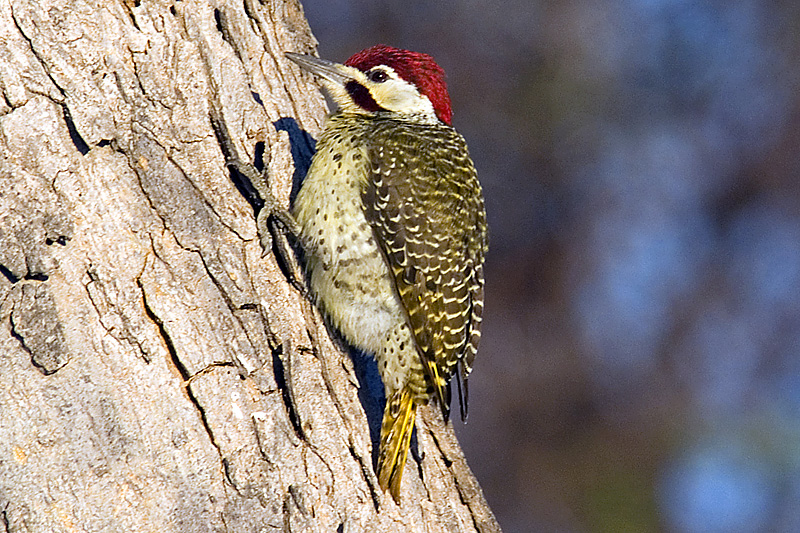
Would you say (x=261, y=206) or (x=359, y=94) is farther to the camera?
(x=359, y=94)

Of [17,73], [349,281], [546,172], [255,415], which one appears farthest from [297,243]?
[546,172]

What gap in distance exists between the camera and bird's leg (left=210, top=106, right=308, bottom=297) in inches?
134

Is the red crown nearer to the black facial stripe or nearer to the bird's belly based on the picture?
the black facial stripe

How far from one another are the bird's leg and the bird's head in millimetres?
854

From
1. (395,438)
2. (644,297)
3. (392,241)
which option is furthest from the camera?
(644,297)

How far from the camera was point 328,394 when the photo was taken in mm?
3311

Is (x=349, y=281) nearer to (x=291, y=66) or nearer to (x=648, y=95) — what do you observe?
(x=291, y=66)

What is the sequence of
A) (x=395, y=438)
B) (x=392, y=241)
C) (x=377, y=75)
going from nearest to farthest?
(x=395, y=438)
(x=392, y=241)
(x=377, y=75)

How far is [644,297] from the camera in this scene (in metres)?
8.94

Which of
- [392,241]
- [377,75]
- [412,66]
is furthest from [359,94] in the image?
[392,241]

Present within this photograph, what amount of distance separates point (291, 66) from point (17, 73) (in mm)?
1199

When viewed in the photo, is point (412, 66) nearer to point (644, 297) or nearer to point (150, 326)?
point (150, 326)

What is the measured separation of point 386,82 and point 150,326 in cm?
180

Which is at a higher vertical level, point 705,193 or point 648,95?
point 648,95
